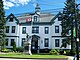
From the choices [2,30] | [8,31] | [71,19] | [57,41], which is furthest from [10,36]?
[71,19]

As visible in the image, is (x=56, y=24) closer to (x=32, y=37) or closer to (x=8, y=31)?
(x=32, y=37)

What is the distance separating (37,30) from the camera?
180ft

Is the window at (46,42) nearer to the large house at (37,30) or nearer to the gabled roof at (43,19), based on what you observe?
the large house at (37,30)

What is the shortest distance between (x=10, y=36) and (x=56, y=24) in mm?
12858

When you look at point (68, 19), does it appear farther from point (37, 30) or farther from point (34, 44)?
point (34, 44)

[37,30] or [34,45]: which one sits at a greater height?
[37,30]

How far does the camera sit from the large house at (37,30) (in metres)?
54.2

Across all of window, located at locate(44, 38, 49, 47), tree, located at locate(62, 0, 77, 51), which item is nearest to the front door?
Answer: window, located at locate(44, 38, 49, 47)

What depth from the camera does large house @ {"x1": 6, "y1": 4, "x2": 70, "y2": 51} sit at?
54.2m

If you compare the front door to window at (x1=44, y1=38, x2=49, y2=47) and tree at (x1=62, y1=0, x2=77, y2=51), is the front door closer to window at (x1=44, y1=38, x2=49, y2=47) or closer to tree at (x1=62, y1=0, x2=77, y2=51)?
window at (x1=44, y1=38, x2=49, y2=47)

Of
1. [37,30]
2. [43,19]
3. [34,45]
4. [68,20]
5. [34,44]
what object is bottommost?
[34,45]

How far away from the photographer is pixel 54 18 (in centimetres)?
5428

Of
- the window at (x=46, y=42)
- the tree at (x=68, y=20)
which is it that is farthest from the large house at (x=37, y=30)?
the tree at (x=68, y=20)

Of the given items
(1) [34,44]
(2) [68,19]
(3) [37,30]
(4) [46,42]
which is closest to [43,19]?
(3) [37,30]
